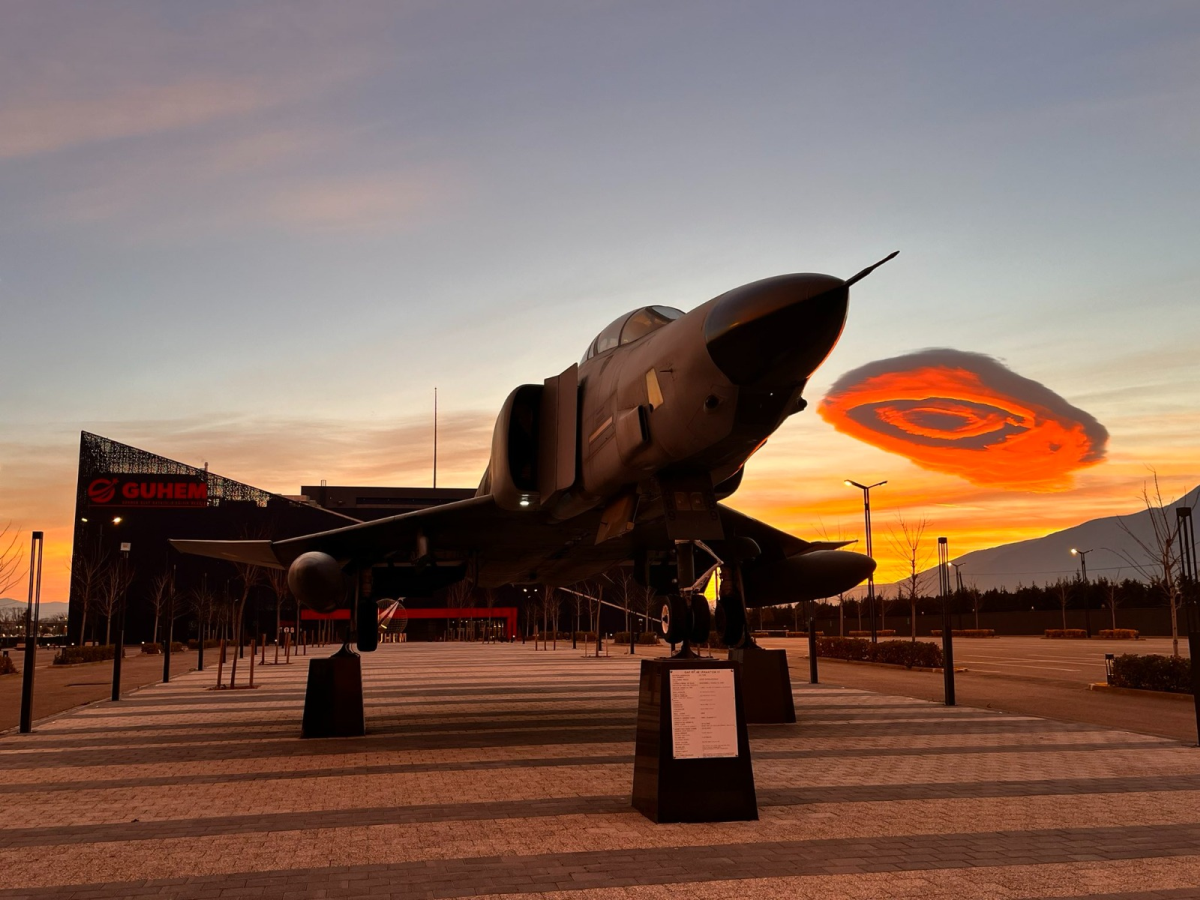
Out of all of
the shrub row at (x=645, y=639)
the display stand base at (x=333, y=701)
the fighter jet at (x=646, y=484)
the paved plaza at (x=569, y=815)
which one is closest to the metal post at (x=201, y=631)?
the fighter jet at (x=646, y=484)

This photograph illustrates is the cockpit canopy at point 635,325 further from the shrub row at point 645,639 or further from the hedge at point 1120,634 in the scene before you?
the hedge at point 1120,634

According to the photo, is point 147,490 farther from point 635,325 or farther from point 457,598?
point 635,325

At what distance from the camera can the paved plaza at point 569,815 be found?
18.1 ft

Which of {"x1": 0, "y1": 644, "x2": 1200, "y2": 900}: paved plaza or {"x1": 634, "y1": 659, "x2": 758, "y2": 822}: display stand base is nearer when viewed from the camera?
{"x1": 0, "y1": 644, "x2": 1200, "y2": 900}: paved plaza

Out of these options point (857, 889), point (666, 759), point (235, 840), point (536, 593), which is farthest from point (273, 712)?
point (536, 593)

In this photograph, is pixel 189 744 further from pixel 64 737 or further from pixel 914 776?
pixel 914 776

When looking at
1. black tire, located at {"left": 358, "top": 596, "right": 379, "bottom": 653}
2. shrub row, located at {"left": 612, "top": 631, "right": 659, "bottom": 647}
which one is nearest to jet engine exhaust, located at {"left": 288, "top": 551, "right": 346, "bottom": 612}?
black tire, located at {"left": 358, "top": 596, "right": 379, "bottom": 653}

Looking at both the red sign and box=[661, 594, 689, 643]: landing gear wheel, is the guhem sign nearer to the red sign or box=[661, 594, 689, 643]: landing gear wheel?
the red sign

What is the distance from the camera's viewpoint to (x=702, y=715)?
7.19 m

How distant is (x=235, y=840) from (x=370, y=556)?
782cm

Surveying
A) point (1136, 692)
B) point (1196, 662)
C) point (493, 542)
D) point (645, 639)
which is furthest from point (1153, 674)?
Result: point (645, 639)

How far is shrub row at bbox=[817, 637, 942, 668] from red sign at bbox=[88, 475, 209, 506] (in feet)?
177

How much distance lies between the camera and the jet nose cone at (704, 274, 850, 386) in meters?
6.68

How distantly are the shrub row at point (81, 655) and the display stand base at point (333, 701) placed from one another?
24867mm
